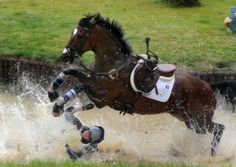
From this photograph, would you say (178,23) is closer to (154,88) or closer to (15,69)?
(15,69)

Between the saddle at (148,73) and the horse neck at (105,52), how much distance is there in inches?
10.4

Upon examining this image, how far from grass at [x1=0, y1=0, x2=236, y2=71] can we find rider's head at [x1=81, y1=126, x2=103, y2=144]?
4.04 meters

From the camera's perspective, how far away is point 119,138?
803cm

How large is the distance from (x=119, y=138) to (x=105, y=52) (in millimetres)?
1633

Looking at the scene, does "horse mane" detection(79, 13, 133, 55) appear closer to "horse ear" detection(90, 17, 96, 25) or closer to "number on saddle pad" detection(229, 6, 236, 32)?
"horse ear" detection(90, 17, 96, 25)

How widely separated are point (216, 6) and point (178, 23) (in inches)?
99.3

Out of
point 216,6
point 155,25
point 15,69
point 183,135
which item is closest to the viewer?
point 183,135

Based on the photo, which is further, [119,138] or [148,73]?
[119,138]

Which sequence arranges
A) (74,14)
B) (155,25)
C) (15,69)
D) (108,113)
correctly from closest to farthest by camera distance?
(108,113)
(15,69)
(155,25)
(74,14)

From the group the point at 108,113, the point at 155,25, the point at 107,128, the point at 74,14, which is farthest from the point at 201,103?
the point at 74,14

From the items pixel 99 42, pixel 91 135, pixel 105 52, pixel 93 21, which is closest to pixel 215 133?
pixel 91 135

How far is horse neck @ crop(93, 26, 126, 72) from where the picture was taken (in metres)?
6.92

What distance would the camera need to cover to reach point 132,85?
7.05 m

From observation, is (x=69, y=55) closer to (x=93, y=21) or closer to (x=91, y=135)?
(x=93, y=21)
